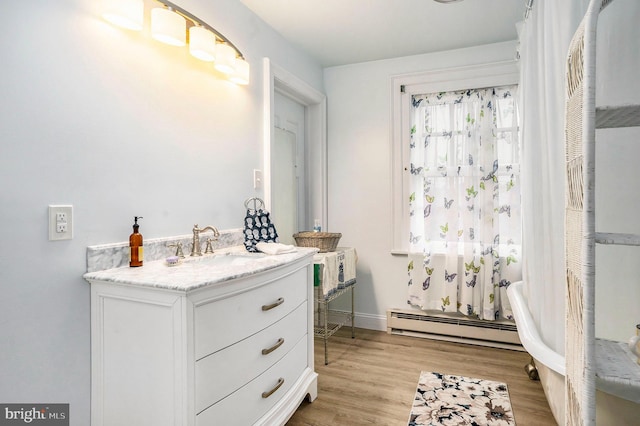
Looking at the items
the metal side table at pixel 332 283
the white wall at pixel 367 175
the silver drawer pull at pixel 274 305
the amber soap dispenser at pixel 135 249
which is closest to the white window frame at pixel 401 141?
the white wall at pixel 367 175

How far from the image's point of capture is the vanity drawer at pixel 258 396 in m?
1.37

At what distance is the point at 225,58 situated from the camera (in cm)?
200

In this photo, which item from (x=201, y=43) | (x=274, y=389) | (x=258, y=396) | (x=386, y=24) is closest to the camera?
(x=258, y=396)

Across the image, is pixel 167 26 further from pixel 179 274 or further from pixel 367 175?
pixel 367 175

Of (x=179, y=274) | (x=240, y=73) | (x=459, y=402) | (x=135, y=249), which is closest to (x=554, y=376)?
(x=459, y=402)

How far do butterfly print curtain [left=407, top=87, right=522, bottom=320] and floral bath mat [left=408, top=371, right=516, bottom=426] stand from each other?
0.75m

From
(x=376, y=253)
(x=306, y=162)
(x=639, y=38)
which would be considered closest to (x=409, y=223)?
(x=376, y=253)

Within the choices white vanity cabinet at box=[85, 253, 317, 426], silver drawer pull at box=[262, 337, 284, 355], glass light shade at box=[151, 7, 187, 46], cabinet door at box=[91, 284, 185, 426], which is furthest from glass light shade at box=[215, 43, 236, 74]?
silver drawer pull at box=[262, 337, 284, 355]

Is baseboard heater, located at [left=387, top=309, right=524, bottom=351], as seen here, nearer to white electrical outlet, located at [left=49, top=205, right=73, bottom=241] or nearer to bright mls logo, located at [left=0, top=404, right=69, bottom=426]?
bright mls logo, located at [left=0, top=404, right=69, bottom=426]

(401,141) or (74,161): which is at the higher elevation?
(401,141)

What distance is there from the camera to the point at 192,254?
73.9 inches

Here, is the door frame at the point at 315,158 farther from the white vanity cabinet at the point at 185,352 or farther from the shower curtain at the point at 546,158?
the white vanity cabinet at the point at 185,352

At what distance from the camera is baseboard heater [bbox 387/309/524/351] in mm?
2891

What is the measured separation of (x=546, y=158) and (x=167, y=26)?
6.30ft
